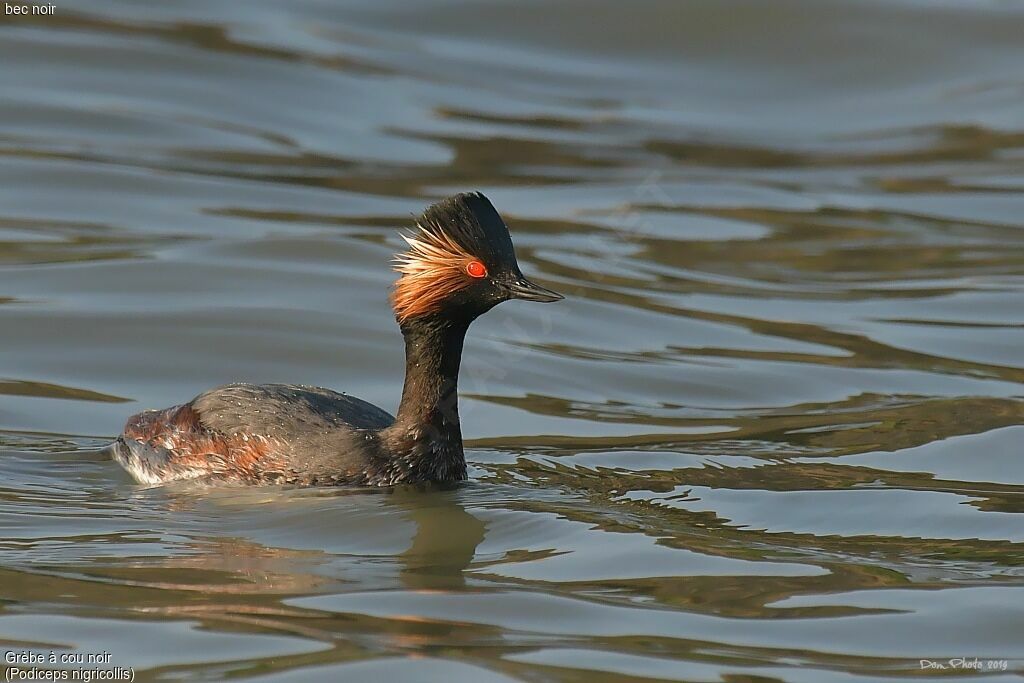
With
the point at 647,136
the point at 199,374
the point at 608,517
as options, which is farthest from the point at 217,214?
the point at 608,517

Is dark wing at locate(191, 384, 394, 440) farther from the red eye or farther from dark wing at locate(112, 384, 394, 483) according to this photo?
the red eye

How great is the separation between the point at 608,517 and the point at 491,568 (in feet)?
3.07

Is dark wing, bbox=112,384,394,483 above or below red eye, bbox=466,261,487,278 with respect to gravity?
below

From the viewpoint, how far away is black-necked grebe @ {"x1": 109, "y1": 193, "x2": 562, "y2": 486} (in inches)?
331

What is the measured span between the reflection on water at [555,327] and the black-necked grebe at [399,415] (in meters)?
0.19

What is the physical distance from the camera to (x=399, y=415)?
29.2 ft

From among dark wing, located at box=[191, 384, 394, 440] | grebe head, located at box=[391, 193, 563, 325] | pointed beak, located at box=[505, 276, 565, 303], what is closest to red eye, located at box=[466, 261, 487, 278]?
grebe head, located at box=[391, 193, 563, 325]

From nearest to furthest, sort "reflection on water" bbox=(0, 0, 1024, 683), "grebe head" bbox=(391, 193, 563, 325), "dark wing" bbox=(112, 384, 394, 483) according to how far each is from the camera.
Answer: "reflection on water" bbox=(0, 0, 1024, 683), "grebe head" bbox=(391, 193, 563, 325), "dark wing" bbox=(112, 384, 394, 483)

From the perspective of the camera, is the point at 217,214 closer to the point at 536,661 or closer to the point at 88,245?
the point at 88,245

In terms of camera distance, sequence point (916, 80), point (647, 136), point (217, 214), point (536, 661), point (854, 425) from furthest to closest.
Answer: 1. point (916, 80)
2. point (647, 136)
3. point (217, 214)
4. point (854, 425)
5. point (536, 661)

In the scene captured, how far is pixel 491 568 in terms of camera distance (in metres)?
A: 7.50

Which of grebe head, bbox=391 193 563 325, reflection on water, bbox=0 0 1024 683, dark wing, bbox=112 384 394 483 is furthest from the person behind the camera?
dark wing, bbox=112 384 394 483

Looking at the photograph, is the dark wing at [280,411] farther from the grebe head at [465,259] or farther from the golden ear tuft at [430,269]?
the grebe head at [465,259]

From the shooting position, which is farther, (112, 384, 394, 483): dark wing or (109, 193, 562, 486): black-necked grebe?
(112, 384, 394, 483): dark wing
